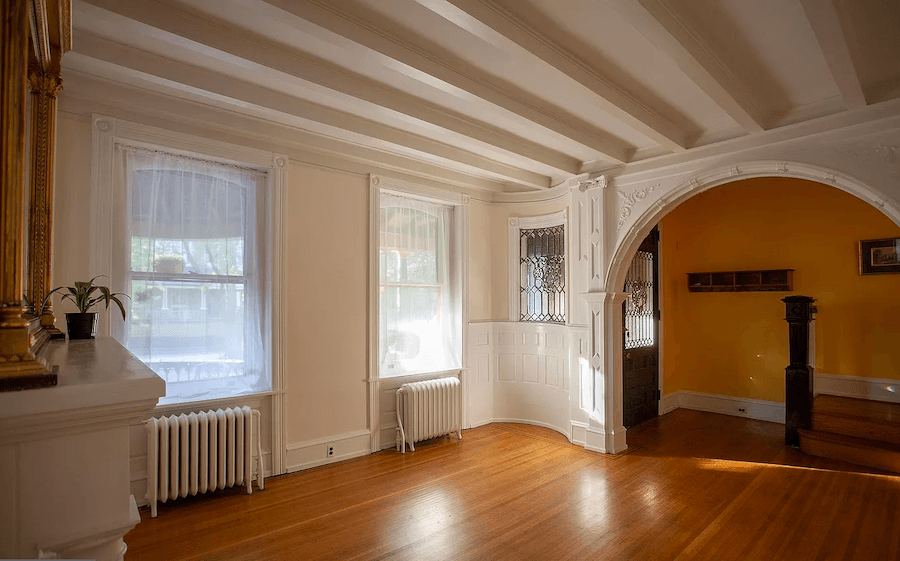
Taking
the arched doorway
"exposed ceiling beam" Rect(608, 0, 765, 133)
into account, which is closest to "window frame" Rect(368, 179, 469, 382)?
the arched doorway

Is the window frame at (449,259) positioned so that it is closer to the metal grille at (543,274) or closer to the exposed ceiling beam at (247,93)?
the exposed ceiling beam at (247,93)

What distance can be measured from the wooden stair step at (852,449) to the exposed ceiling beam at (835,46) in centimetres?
323

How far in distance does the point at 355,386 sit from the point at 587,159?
349 centimetres

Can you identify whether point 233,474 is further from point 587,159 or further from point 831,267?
point 831,267

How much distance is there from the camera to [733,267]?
21.9 feet

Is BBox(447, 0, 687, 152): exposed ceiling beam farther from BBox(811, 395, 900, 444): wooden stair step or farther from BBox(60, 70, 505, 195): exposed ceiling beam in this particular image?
BBox(811, 395, 900, 444): wooden stair step

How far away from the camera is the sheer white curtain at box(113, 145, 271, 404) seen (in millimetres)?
3654

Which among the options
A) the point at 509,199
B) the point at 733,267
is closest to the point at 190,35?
the point at 509,199

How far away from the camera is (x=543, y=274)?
602cm

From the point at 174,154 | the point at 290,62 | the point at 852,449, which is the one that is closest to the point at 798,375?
the point at 852,449

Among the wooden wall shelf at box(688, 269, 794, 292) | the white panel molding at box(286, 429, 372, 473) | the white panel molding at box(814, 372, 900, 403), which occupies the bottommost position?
the white panel molding at box(286, 429, 372, 473)

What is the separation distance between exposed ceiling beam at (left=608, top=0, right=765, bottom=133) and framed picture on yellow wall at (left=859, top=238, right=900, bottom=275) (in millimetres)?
3158

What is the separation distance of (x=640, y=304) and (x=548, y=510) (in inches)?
140

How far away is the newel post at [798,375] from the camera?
5.07m
